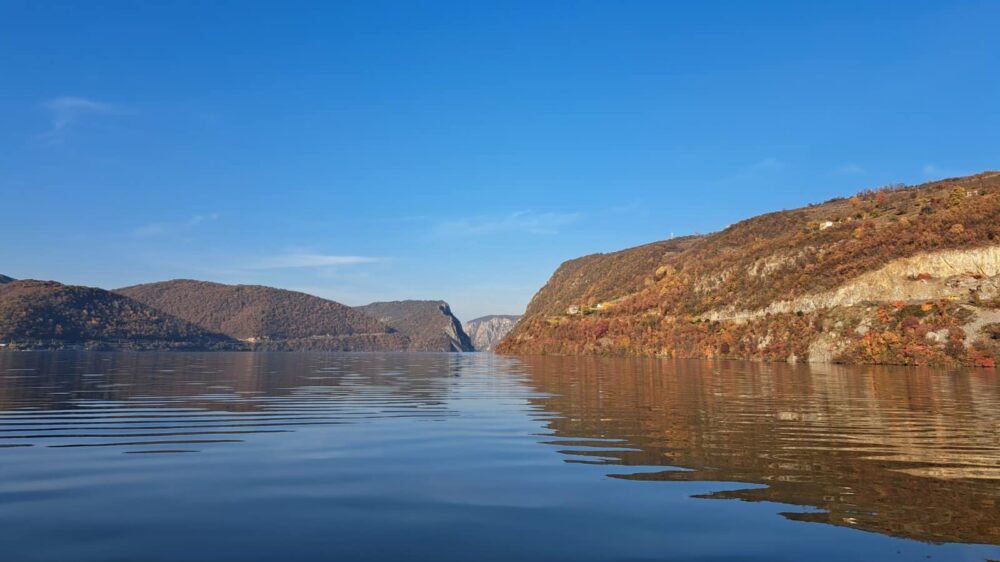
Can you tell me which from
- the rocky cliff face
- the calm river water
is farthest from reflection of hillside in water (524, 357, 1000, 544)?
the rocky cliff face

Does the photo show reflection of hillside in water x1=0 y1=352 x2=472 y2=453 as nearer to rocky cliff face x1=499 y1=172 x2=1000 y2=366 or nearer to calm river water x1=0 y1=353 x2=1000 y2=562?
calm river water x1=0 y1=353 x2=1000 y2=562

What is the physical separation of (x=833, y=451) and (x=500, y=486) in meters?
8.71

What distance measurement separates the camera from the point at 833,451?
14398 mm

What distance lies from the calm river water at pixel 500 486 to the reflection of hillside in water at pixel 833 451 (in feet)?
0.24

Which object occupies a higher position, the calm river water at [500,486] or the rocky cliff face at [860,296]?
the rocky cliff face at [860,296]

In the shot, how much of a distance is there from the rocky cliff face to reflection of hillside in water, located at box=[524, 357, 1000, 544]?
74.4 metres

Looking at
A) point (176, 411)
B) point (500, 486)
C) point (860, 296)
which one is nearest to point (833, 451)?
point (500, 486)

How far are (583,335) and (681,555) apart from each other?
190 meters

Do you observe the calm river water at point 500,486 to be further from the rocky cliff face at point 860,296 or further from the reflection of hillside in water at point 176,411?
the rocky cliff face at point 860,296

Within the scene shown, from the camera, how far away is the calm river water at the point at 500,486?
24.8ft

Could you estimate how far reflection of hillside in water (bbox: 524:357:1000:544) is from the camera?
9.04 meters

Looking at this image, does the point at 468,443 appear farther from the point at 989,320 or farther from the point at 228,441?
the point at 989,320

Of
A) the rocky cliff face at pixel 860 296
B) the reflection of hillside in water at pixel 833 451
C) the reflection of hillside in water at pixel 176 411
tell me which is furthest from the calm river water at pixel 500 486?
the rocky cliff face at pixel 860 296

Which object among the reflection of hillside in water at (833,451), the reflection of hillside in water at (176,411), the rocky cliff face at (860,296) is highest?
the rocky cliff face at (860,296)
